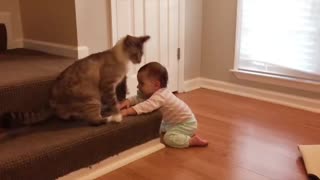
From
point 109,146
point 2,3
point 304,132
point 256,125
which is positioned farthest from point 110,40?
point 304,132

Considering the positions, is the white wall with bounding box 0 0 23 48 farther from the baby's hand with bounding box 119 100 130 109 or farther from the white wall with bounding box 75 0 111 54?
the baby's hand with bounding box 119 100 130 109

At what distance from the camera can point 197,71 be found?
3820mm

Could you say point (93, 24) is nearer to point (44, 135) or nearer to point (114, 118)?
point (114, 118)

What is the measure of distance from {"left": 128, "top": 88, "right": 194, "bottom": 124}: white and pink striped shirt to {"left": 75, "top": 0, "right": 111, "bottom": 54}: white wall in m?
0.61

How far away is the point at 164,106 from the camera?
228 centimetres

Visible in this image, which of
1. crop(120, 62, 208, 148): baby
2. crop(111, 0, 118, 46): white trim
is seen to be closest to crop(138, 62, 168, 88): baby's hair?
crop(120, 62, 208, 148): baby

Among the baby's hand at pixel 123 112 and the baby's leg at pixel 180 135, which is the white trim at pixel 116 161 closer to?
the baby's leg at pixel 180 135

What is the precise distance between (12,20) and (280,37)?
2.21 meters

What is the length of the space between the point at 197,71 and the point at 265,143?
1567 mm

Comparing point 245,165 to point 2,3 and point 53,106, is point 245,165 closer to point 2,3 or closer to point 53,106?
point 53,106

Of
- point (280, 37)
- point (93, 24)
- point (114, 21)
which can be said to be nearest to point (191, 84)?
point (280, 37)

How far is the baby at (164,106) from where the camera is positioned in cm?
224

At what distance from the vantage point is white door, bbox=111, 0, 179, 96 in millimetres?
2907

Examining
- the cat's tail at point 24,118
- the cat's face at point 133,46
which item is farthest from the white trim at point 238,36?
the cat's tail at point 24,118
